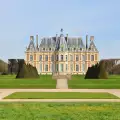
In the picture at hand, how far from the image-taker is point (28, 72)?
3791 centimetres

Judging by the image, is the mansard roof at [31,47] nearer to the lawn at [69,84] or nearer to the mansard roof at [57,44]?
the mansard roof at [57,44]

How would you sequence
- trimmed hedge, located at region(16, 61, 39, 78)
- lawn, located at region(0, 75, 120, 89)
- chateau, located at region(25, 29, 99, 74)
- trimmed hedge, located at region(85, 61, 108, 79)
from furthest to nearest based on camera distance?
chateau, located at region(25, 29, 99, 74)
trimmed hedge, located at region(16, 61, 39, 78)
trimmed hedge, located at region(85, 61, 108, 79)
lawn, located at region(0, 75, 120, 89)

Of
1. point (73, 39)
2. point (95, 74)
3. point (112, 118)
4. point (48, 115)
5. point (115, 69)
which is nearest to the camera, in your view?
point (112, 118)

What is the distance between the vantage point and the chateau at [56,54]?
73000mm

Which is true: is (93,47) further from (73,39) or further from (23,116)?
(23,116)

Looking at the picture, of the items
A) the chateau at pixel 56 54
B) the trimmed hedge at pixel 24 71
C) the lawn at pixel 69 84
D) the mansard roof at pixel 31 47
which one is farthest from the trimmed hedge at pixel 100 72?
the mansard roof at pixel 31 47

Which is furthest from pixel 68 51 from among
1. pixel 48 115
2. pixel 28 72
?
pixel 48 115

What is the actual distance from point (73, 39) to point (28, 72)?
127ft

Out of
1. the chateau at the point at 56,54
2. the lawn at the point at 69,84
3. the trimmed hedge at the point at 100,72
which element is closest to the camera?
the lawn at the point at 69,84

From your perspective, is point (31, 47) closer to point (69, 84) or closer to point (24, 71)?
point (24, 71)

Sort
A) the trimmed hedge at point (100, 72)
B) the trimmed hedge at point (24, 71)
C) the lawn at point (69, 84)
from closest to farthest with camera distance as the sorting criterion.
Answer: the lawn at point (69, 84) → the trimmed hedge at point (100, 72) → the trimmed hedge at point (24, 71)

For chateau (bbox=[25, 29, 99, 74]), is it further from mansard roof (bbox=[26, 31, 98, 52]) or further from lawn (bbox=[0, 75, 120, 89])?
lawn (bbox=[0, 75, 120, 89])

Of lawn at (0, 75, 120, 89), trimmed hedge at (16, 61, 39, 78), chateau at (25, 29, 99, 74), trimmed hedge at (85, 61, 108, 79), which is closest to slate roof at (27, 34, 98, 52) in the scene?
A: chateau at (25, 29, 99, 74)

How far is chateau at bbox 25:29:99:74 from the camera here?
7300 cm
